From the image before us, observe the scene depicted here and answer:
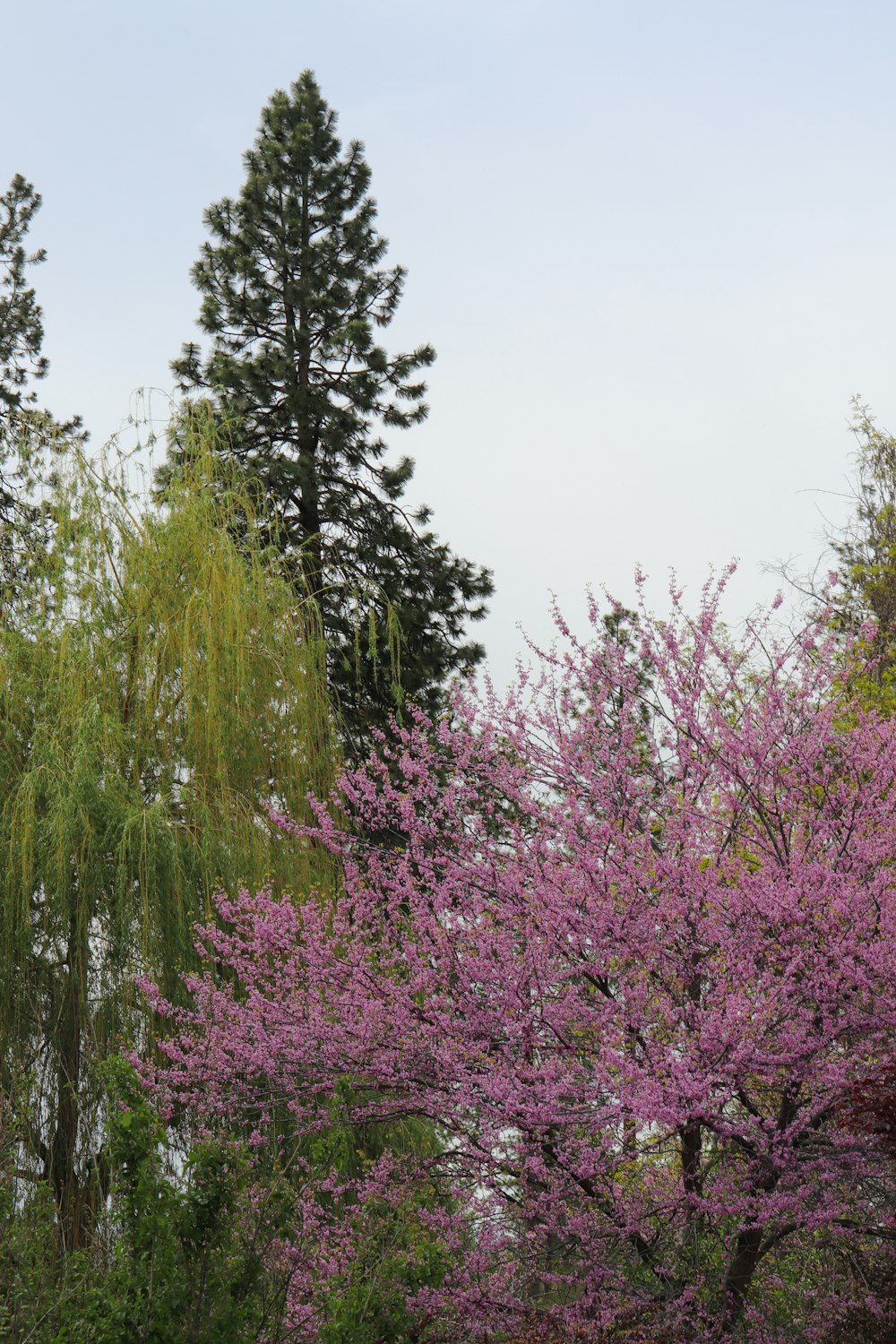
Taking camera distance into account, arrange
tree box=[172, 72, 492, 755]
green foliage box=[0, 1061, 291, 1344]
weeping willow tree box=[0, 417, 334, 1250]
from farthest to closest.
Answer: tree box=[172, 72, 492, 755]
weeping willow tree box=[0, 417, 334, 1250]
green foliage box=[0, 1061, 291, 1344]

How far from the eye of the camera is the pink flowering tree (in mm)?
5508

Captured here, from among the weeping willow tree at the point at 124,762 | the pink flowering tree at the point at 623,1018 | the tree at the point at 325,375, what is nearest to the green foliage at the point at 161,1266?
the pink flowering tree at the point at 623,1018

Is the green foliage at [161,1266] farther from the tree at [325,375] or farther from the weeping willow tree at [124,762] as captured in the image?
the tree at [325,375]

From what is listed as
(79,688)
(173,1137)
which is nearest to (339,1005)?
(173,1137)

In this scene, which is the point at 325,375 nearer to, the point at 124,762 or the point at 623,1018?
the point at 124,762

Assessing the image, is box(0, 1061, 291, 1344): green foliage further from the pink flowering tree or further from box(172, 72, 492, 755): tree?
box(172, 72, 492, 755): tree

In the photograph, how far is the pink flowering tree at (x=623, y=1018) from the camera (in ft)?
18.1

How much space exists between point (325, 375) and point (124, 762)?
386 inches

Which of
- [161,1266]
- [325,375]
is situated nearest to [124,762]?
[161,1266]

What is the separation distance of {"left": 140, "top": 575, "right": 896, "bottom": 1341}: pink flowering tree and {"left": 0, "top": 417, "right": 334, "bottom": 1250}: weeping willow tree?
5.60 ft

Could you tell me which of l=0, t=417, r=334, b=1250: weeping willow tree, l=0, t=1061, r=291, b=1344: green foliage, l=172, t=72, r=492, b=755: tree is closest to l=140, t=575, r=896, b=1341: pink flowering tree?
l=0, t=1061, r=291, b=1344: green foliage

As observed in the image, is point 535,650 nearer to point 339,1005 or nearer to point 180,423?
point 339,1005

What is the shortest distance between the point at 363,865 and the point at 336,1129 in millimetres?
6704

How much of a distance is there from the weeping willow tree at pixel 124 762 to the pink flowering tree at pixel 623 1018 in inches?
67.2
